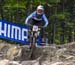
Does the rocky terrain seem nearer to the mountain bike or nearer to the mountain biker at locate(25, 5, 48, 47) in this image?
the mountain bike

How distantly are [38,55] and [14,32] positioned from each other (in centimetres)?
213

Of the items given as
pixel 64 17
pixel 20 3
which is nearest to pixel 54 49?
pixel 20 3

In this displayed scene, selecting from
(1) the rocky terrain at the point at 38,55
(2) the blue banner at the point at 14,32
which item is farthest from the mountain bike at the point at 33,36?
(2) the blue banner at the point at 14,32

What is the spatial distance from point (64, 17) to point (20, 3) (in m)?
3.31

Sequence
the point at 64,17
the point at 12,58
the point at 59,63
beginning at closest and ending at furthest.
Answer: the point at 59,63 < the point at 12,58 < the point at 64,17

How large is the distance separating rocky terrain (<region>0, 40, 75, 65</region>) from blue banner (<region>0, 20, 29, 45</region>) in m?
0.68

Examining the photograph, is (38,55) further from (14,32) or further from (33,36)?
(14,32)

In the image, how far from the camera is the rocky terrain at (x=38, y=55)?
11087 mm

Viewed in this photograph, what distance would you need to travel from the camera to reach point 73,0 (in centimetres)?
2028

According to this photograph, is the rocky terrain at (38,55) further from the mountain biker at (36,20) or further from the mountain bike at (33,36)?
the mountain biker at (36,20)

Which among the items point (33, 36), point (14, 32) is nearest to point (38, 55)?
point (33, 36)

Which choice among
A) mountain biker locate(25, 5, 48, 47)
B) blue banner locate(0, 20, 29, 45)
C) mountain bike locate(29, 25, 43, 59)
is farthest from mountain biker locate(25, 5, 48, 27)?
blue banner locate(0, 20, 29, 45)

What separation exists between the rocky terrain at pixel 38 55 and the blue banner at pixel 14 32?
68 centimetres

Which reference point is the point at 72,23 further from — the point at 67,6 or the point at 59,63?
the point at 59,63
